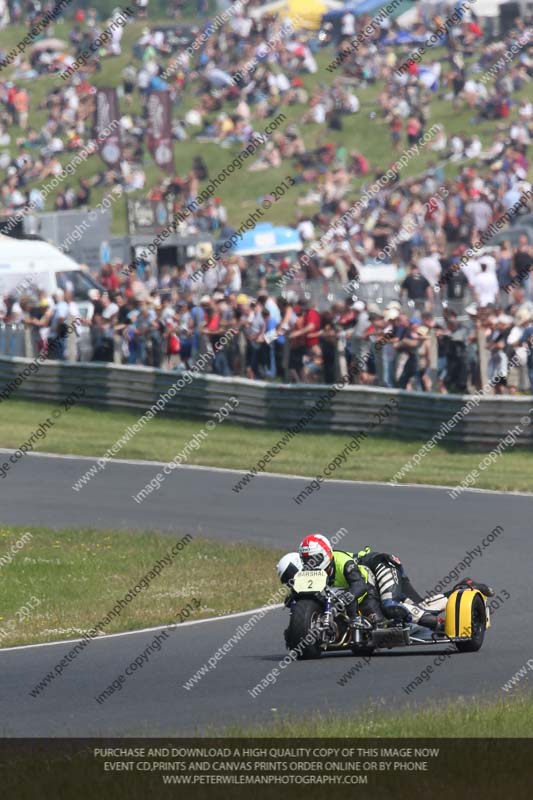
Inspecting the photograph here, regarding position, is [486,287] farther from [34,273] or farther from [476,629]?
[476,629]

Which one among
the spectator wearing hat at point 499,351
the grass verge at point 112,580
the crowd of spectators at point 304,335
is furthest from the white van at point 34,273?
the grass verge at point 112,580

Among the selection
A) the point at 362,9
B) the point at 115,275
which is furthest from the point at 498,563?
the point at 362,9

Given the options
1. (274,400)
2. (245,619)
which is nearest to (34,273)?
(274,400)

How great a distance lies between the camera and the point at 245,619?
14023mm

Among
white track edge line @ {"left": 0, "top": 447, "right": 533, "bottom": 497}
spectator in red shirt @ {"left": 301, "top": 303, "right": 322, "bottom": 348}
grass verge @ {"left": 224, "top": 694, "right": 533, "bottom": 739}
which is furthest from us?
spectator in red shirt @ {"left": 301, "top": 303, "right": 322, "bottom": 348}

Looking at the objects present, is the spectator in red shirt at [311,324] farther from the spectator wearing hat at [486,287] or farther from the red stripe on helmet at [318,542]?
the red stripe on helmet at [318,542]

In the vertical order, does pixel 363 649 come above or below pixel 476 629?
below

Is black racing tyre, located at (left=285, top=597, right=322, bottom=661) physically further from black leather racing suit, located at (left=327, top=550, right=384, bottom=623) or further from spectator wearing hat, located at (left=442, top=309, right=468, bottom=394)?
spectator wearing hat, located at (left=442, top=309, right=468, bottom=394)

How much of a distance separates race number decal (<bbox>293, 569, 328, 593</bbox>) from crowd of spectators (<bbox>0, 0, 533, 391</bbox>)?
10956 mm

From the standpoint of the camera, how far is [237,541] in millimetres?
17594

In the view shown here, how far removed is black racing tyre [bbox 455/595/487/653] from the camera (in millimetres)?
11852

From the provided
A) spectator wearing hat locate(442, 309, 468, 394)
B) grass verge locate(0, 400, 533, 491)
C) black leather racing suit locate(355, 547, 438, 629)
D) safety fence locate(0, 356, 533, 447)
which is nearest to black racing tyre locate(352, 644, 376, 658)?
black leather racing suit locate(355, 547, 438, 629)

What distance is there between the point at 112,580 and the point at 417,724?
7.09m

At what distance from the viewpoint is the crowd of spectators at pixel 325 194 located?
78.6 ft
